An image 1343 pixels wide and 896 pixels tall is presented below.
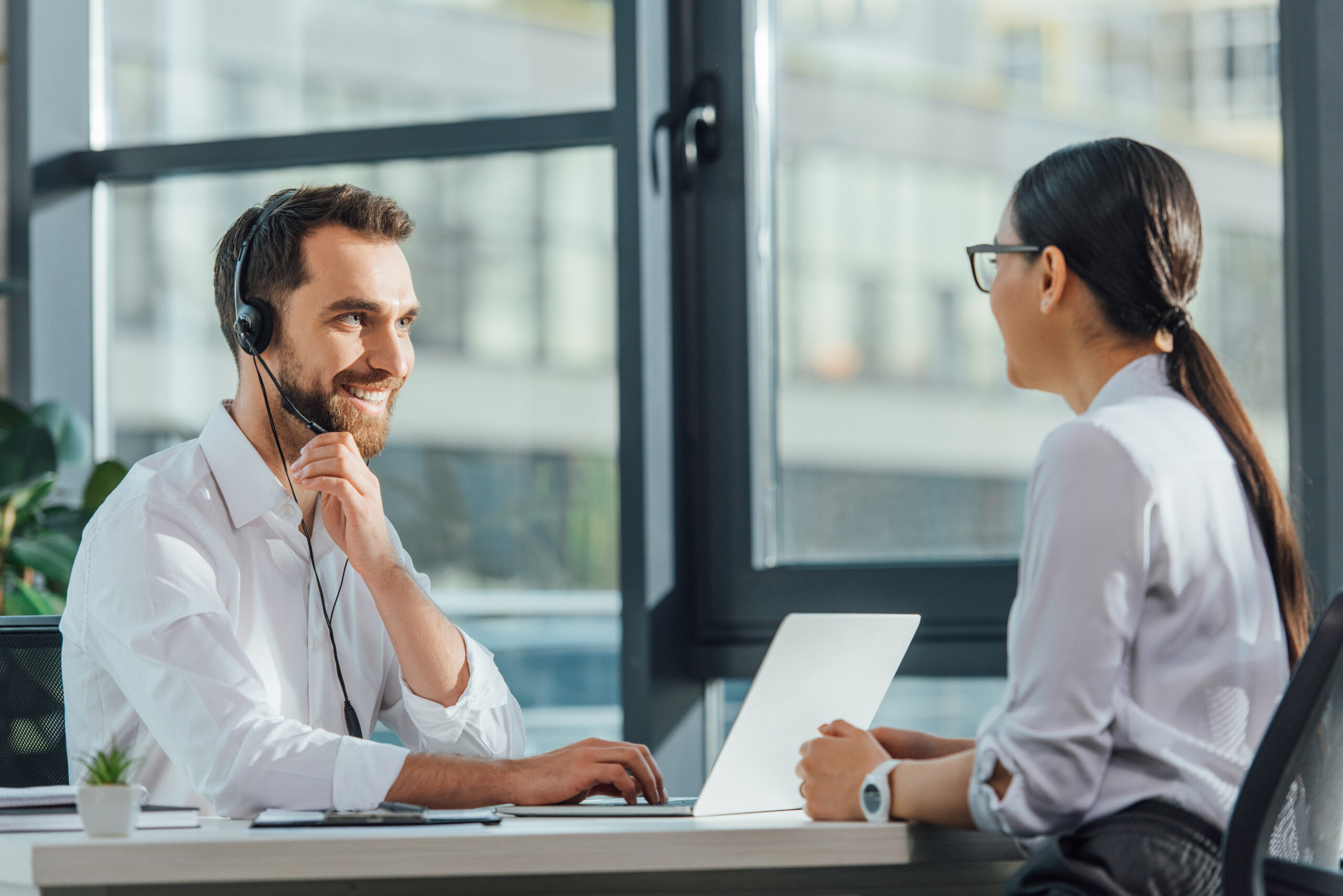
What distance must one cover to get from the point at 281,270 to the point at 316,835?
89 cm

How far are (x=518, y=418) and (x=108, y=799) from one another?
1719mm

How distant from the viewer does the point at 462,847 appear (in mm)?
1065

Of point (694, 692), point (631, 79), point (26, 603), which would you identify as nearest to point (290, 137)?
point (631, 79)

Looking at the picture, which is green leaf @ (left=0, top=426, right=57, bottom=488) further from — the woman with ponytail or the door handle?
the woman with ponytail

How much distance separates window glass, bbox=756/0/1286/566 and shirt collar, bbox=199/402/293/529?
1.09 m

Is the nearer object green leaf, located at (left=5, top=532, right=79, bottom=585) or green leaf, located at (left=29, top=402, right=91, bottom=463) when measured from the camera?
green leaf, located at (left=5, top=532, right=79, bottom=585)

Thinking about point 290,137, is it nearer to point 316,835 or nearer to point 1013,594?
point 1013,594

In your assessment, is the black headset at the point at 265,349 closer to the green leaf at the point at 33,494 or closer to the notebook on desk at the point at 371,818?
the notebook on desk at the point at 371,818

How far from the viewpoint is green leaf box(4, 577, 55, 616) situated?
8.10ft

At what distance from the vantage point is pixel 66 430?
2621 mm

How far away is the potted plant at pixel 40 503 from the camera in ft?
8.13

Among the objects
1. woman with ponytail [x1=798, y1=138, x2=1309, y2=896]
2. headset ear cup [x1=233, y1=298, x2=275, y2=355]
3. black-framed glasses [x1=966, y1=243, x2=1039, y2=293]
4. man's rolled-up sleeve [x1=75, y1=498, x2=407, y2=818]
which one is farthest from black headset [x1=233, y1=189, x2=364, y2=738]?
black-framed glasses [x1=966, y1=243, x2=1039, y2=293]

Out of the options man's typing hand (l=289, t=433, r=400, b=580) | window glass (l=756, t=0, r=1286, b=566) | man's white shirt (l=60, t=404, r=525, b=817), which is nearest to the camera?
man's white shirt (l=60, t=404, r=525, b=817)

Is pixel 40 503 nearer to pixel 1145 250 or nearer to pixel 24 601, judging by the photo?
pixel 24 601
